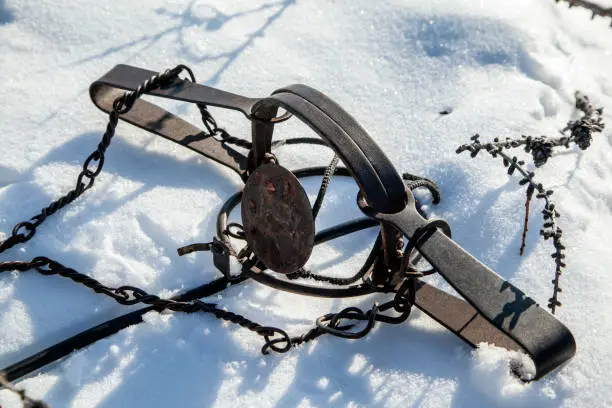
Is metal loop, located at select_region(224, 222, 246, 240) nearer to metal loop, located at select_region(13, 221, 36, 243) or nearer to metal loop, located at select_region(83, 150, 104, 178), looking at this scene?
metal loop, located at select_region(83, 150, 104, 178)

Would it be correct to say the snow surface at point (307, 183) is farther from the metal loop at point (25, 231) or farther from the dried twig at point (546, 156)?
the dried twig at point (546, 156)

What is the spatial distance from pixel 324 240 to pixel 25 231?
3.22 feet

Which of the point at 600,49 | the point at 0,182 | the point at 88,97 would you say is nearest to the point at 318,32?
the point at 88,97

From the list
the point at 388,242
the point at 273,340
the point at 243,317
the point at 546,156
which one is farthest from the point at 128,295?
the point at 546,156

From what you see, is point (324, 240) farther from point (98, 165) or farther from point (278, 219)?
point (98, 165)

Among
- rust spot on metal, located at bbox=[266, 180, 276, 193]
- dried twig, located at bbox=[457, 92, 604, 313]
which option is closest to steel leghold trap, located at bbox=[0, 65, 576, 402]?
rust spot on metal, located at bbox=[266, 180, 276, 193]

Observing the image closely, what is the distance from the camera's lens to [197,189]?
2623 millimetres

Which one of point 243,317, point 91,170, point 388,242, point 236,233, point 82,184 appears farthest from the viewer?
point 91,170

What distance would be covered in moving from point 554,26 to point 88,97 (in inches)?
84.8

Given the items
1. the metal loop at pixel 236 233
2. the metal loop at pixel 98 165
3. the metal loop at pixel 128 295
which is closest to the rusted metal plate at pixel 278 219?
the metal loop at pixel 236 233

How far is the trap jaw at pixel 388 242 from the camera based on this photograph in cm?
179

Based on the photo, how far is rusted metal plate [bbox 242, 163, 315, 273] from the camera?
1.94 meters

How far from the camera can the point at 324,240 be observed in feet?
7.20

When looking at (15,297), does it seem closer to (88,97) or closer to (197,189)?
(197,189)
